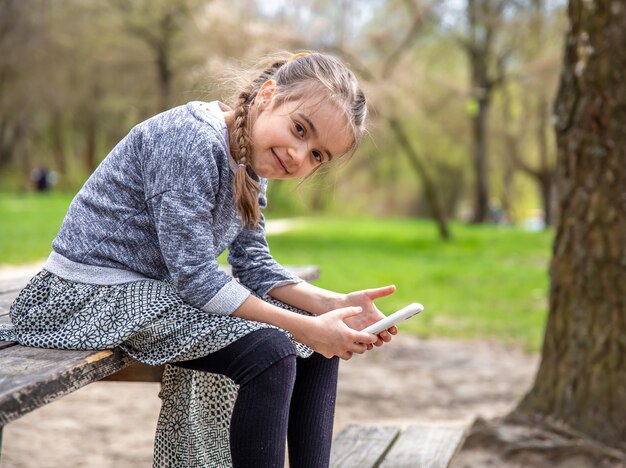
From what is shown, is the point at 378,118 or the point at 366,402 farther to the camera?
the point at 378,118

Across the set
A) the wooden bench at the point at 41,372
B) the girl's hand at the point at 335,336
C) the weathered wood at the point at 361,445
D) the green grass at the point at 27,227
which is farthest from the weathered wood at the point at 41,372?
the green grass at the point at 27,227

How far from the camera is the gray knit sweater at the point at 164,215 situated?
6.41 ft

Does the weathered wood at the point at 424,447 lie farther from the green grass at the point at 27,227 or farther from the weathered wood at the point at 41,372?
the green grass at the point at 27,227

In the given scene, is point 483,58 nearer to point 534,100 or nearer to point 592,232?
point 534,100

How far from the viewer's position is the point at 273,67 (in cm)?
226

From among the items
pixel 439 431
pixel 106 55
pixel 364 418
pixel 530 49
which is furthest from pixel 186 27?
pixel 439 431

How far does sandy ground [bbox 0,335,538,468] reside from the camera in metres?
3.76

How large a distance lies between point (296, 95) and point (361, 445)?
3.89 feet

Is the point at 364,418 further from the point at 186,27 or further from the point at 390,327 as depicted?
the point at 186,27

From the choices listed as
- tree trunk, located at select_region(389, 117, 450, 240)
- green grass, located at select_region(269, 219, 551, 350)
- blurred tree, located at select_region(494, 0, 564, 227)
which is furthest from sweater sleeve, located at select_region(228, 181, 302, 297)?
blurred tree, located at select_region(494, 0, 564, 227)

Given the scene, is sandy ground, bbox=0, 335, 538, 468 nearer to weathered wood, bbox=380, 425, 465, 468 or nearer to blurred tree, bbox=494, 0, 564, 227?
weathered wood, bbox=380, 425, 465, 468

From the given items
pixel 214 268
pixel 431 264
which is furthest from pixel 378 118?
pixel 214 268

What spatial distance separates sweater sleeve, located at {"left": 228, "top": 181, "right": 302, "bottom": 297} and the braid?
0.73ft

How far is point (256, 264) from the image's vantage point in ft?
7.97
